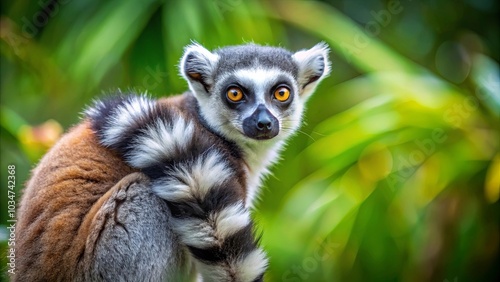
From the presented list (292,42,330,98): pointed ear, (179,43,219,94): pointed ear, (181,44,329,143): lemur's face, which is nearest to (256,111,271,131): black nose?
(181,44,329,143): lemur's face

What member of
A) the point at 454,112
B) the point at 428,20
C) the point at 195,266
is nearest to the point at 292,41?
the point at 428,20

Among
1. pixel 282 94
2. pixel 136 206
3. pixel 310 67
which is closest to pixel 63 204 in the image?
pixel 136 206

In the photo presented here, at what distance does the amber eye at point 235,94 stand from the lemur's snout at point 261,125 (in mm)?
172

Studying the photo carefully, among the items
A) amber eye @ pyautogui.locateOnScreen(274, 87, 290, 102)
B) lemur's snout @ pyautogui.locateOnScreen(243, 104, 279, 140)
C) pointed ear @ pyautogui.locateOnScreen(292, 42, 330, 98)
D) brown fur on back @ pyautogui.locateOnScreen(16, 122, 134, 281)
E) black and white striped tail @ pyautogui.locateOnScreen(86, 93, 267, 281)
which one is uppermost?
pointed ear @ pyautogui.locateOnScreen(292, 42, 330, 98)

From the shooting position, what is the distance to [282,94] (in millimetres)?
3859

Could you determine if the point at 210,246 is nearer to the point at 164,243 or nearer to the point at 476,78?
Answer: the point at 164,243

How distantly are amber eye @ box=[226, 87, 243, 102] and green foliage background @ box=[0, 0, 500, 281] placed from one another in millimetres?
1199

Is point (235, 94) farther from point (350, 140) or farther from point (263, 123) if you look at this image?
point (350, 140)

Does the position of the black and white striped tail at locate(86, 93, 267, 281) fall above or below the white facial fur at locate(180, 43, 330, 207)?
below

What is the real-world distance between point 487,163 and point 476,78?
71 centimetres

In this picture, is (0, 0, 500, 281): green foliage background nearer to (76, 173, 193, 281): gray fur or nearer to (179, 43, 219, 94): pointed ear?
(179, 43, 219, 94): pointed ear

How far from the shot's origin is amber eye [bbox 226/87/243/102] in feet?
12.4

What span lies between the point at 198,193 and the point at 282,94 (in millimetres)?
1093

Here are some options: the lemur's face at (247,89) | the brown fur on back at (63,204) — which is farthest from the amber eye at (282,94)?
the brown fur on back at (63,204)
